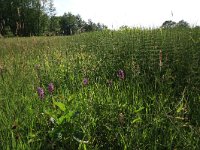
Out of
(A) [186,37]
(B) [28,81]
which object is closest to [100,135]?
(B) [28,81]

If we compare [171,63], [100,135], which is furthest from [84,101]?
[171,63]

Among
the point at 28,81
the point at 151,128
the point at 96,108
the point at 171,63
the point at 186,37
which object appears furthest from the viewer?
the point at 186,37

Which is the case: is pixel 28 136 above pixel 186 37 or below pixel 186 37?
below

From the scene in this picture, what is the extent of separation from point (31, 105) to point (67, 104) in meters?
0.36

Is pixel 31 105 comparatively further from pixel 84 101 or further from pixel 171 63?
pixel 171 63

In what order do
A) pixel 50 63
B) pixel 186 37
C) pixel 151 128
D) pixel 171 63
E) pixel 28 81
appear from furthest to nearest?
pixel 50 63 < pixel 186 37 < pixel 171 63 < pixel 28 81 < pixel 151 128

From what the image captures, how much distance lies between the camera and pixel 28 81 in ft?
12.1

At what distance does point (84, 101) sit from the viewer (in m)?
2.93

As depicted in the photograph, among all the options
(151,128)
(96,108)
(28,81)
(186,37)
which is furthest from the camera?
(186,37)

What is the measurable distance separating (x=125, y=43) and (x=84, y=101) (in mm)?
2848

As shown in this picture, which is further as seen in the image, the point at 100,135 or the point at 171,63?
the point at 171,63

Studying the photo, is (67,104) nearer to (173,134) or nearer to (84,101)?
(84,101)

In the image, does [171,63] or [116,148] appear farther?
[171,63]

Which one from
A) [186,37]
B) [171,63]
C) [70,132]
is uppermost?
[186,37]
